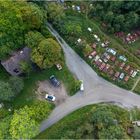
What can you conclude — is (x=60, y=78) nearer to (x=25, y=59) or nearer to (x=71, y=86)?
(x=71, y=86)

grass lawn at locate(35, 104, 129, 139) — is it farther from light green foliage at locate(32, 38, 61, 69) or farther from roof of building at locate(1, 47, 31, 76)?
roof of building at locate(1, 47, 31, 76)

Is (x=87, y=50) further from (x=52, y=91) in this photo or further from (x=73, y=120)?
(x=73, y=120)

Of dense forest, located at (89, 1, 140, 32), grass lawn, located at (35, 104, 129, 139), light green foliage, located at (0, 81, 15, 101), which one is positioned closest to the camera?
light green foliage, located at (0, 81, 15, 101)

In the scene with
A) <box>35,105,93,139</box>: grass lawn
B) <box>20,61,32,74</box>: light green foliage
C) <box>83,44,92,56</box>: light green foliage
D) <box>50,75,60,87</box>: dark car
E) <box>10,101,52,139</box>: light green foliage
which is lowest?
<box>35,105,93,139</box>: grass lawn

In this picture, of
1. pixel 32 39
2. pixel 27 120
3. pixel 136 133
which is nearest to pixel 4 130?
pixel 27 120

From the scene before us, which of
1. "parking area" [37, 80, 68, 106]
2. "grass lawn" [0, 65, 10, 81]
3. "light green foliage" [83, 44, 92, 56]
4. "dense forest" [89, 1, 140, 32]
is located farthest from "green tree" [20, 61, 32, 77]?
"dense forest" [89, 1, 140, 32]

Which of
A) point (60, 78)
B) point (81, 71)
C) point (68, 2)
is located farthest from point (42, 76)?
point (68, 2)

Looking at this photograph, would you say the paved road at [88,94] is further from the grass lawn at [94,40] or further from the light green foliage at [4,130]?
the light green foliage at [4,130]
